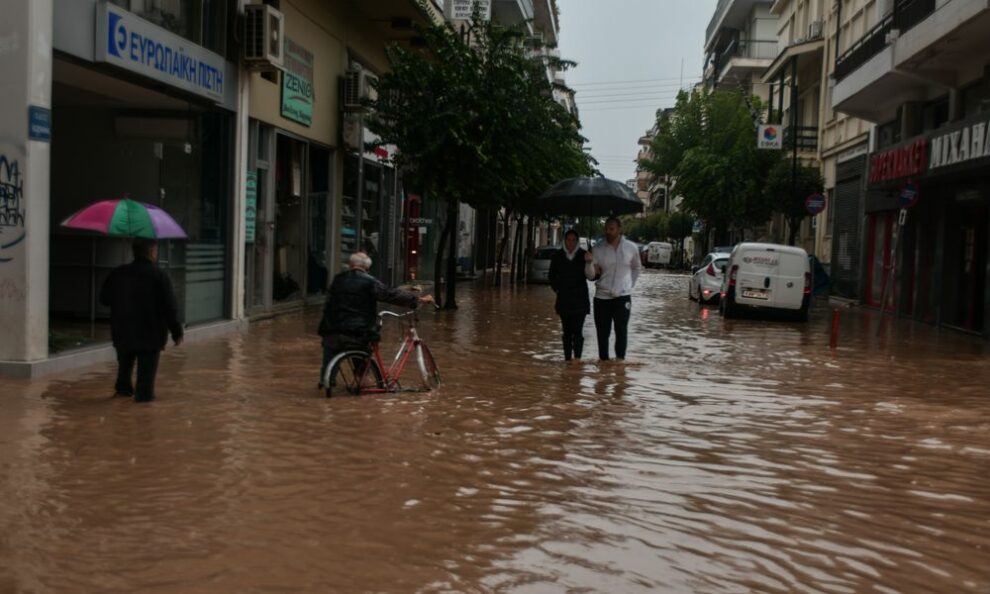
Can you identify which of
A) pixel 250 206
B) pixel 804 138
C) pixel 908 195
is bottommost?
pixel 250 206

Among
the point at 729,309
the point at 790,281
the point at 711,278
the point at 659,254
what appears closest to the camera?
the point at 790,281

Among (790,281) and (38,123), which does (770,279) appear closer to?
(790,281)

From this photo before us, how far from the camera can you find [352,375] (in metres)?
10.1

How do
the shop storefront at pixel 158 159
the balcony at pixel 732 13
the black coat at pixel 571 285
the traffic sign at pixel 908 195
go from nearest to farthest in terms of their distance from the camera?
the black coat at pixel 571 285, the shop storefront at pixel 158 159, the traffic sign at pixel 908 195, the balcony at pixel 732 13

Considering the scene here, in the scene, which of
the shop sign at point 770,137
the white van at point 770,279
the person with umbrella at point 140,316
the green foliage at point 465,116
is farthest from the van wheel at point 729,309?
the person with umbrella at point 140,316

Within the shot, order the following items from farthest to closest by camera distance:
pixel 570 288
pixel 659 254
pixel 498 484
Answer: pixel 659 254
pixel 570 288
pixel 498 484

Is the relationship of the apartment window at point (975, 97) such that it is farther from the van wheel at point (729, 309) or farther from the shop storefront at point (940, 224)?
the van wheel at point (729, 309)

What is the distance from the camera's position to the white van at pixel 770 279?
75.8ft

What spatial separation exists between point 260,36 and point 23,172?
21.6 feet

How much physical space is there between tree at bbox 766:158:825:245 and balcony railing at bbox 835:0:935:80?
22.8ft

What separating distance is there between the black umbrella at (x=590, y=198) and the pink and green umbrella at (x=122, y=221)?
638 centimetres

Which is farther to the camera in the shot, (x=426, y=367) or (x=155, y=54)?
(x=155, y=54)

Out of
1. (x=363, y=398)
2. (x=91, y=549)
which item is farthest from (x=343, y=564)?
(x=363, y=398)

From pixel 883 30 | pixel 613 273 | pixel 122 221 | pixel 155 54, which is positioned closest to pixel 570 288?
pixel 613 273
